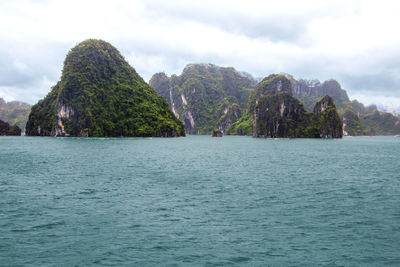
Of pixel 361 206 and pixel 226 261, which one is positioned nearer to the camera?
pixel 226 261

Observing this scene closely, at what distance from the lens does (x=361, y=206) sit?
27469 mm

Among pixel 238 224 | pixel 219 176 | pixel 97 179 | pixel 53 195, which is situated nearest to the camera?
pixel 238 224

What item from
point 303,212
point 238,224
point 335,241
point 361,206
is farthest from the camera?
point 361,206

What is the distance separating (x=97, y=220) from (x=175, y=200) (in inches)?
329

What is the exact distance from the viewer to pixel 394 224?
22.4m

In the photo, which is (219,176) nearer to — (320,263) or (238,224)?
(238,224)

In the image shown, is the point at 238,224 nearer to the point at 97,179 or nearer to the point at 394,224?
the point at 394,224

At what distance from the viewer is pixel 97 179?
40.7 metres

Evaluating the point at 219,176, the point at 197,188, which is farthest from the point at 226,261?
the point at 219,176

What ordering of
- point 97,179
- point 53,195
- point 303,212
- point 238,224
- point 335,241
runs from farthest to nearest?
1. point 97,179
2. point 53,195
3. point 303,212
4. point 238,224
5. point 335,241

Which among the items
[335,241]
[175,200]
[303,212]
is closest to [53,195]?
[175,200]

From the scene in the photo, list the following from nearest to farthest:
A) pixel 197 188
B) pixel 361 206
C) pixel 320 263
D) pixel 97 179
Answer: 1. pixel 320 263
2. pixel 361 206
3. pixel 197 188
4. pixel 97 179

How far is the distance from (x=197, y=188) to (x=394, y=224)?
772 inches

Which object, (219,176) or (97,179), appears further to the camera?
(219,176)
